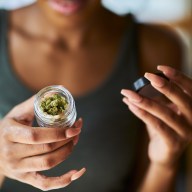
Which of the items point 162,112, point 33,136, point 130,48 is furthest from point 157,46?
point 33,136

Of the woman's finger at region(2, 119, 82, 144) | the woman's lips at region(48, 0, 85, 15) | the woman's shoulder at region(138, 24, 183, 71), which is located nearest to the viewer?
the woman's finger at region(2, 119, 82, 144)

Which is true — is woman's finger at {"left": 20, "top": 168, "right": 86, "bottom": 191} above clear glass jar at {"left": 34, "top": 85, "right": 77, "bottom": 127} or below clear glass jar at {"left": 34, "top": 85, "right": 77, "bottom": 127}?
below

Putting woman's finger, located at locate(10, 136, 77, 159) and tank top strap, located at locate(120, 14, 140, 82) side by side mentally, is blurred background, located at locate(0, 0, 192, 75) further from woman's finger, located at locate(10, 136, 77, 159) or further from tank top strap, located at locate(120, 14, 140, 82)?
woman's finger, located at locate(10, 136, 77, 159)

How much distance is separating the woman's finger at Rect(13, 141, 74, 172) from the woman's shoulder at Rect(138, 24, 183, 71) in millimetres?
275

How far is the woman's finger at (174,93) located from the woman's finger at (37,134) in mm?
97

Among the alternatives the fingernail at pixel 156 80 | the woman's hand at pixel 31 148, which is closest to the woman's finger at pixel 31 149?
the woman's hand at pixel 31 148

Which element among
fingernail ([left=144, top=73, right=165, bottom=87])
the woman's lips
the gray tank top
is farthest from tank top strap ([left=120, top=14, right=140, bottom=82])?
fingernail ([left=144, top=73, right=165, bottom=87])

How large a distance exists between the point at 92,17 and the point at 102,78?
0.10 metres

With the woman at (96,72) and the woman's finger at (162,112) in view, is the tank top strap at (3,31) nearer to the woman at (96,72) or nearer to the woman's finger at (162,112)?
the woman at (96,72)

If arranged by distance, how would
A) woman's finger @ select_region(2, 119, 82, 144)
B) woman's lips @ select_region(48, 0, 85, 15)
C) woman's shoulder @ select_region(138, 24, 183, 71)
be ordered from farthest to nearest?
woman's shoulder @ select_region(138, 24, 183, 71) → woman's lips @ select_region(48, 0, 85, 15) → woman's finger @ select_region(2, 119, 82, 144)

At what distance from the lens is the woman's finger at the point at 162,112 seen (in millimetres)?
440

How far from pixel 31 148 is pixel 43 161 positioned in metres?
0.02

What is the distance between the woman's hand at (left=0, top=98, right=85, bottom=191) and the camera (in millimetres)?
402

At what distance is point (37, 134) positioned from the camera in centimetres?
40
